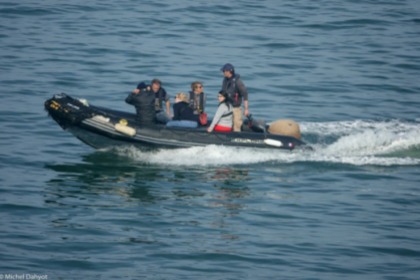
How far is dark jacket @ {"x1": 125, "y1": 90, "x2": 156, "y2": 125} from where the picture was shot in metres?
21.3

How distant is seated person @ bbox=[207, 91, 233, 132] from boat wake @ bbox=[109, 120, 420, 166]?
0.45 m

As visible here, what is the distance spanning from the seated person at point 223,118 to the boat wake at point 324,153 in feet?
1.48

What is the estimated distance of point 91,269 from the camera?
15.6 meters

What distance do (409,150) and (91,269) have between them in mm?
9312

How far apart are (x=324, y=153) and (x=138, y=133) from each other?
411 centimetres

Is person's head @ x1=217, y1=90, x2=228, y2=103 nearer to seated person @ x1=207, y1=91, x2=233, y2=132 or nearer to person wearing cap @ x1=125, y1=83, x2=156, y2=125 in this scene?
seated person @ x1=207, y1=91, x2=233, y2=132

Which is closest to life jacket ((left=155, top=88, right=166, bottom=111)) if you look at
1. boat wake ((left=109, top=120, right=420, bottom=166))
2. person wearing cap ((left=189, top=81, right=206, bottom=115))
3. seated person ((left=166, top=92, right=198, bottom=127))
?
Answer: seated person ((left=166, top=92, right=198, bottom=127))

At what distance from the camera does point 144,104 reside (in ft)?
70.2

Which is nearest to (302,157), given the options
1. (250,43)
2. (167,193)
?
(167,193)

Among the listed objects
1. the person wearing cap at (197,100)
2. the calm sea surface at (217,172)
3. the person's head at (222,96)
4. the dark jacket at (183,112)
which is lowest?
the calm sea surface at (217,172)

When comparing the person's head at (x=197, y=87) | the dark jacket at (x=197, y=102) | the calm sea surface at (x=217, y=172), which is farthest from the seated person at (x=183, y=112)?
the calm sea surface at (x=217, y=172)

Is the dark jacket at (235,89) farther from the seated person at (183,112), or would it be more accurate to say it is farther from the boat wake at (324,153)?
the boat wake at (324,153)

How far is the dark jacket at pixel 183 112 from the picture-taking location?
2183 cm

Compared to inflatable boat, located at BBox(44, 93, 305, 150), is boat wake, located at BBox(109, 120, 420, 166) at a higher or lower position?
lower
